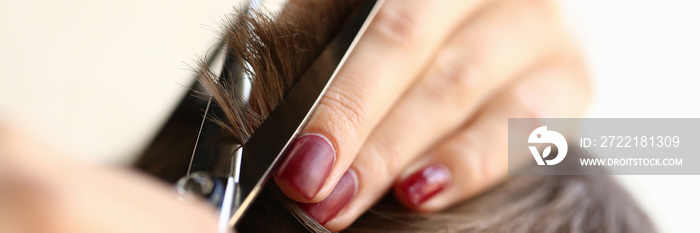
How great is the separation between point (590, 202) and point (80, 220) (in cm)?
56

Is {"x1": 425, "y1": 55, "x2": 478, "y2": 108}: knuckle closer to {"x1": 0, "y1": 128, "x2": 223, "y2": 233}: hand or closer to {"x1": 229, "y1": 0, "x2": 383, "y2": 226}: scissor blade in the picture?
{"x1": 229, "y1": 0, "x2": 383, "y2": 226}: scissor blade

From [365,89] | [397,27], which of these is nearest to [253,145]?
[365,89]

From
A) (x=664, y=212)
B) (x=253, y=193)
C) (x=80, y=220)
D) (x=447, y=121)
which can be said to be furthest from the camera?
(x=664, y=212)

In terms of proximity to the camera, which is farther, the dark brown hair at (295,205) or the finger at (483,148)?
the finger at (483,148)

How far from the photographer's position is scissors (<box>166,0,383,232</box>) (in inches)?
15.2

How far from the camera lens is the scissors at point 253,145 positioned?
0.39 meters

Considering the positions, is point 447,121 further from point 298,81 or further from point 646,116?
point 646,116

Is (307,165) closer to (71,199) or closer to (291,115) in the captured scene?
(291,115)

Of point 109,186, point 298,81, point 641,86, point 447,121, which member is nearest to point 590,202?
point 447,121

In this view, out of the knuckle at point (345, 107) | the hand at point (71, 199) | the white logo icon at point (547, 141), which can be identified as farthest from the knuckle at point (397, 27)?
the hand at point (71, 199)

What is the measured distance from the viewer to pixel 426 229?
0.56m

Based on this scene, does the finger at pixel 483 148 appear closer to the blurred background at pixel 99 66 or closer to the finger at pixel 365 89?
the finger at pixel 365 89

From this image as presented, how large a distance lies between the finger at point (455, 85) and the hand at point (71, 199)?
28 centimetres

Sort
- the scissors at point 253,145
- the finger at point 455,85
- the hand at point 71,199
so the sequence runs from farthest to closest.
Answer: the finger at point 455,85 → the scissors at point 253,145 → the hand at point 71,199
